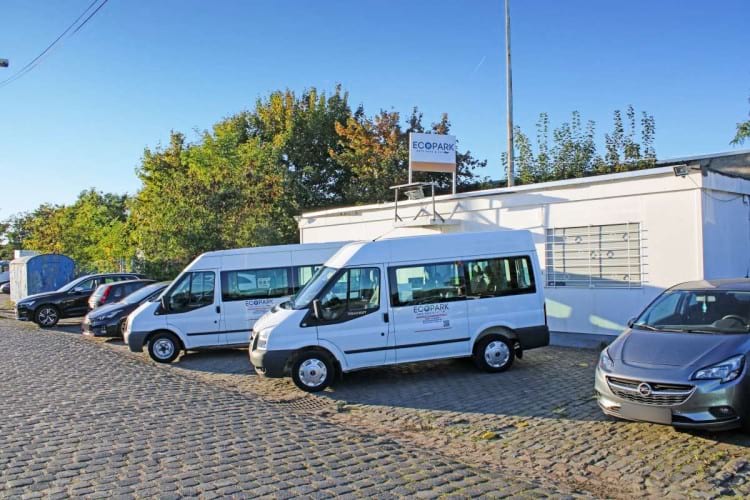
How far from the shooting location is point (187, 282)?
1250cm

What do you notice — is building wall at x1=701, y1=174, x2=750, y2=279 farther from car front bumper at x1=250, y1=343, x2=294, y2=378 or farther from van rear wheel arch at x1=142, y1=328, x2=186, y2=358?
van rear wheel arch at x1=142, y1=328, x2=186, y2=358

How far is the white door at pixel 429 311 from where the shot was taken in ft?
31.1

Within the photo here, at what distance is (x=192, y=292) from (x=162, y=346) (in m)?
1.30

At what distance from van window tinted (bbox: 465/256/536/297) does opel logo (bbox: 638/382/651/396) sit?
4.01m

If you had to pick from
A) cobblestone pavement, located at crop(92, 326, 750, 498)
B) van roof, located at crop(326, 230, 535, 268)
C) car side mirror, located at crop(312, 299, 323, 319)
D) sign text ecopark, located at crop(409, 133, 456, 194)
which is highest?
sign text ecopark, located at crop(409, 133, 456, 194)

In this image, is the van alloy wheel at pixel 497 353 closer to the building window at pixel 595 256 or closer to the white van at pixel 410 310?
the white van at pixel 410 310

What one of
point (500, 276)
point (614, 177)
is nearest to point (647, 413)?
point (500, 276)

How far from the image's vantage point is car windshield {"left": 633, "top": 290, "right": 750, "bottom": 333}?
6.60m

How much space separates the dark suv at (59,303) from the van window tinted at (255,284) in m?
10.0

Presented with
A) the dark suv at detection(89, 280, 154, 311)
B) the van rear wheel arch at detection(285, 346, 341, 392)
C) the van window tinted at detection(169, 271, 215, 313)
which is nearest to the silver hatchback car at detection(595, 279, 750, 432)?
the van rear wheel arch at detection(285, 346, 341, 392)

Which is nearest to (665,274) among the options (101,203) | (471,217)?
(471,217)

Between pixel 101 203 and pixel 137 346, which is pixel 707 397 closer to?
pixel 137 346

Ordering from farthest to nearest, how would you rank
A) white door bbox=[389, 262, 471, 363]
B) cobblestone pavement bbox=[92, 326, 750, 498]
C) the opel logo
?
1. white door bbox=[389, 262, 471, 363]
2. the opel logo
3. cobblestone pavement bbox=[92, 326, 750, 498]

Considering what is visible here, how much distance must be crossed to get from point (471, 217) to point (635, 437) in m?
9.37
